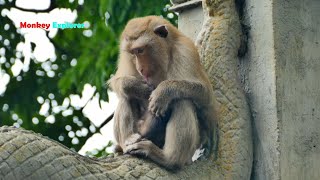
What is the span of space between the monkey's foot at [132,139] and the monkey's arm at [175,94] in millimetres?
216

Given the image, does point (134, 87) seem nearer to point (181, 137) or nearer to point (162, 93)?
point (162, 93)

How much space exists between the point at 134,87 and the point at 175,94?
0.40 metres

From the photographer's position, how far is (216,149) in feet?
24.8

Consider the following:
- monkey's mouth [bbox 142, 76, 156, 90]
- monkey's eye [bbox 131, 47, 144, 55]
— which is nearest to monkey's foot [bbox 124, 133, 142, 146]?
monkey's mouth [bbox 142, 76, 156, 90]

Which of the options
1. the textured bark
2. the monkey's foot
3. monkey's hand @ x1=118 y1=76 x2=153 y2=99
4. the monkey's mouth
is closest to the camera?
the textured bark

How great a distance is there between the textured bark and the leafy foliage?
4084mm

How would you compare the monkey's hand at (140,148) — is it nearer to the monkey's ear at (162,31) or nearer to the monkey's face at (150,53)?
the monkey's face at (150,53)

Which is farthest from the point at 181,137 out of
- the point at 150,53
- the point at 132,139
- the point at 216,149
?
the point at 150,53

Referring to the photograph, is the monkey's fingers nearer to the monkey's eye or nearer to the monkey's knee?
the monkey's knee

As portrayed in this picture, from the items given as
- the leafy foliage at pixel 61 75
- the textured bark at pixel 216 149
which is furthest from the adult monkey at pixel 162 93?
the leafy foliage at pixel 61 75

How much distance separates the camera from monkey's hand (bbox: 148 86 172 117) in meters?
7.21

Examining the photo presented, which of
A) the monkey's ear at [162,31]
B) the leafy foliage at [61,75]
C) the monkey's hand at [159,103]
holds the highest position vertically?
the monkey's ear at [162,31]

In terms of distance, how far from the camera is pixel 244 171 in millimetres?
7551

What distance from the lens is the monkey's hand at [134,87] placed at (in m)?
7.41
